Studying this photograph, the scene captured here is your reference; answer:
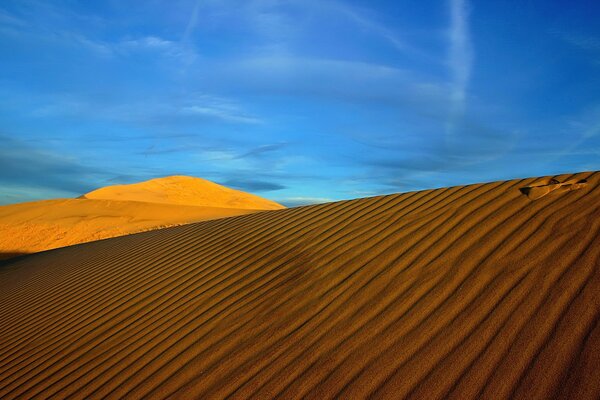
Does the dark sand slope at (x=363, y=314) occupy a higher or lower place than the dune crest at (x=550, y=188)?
lower

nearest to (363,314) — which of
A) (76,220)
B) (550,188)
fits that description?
(550,188)

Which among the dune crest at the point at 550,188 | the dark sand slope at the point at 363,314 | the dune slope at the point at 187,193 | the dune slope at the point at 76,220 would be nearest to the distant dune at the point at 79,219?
the dune slope at the point at 76,220

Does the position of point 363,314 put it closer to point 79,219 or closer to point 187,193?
point 79,219

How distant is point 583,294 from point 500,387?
95 centimetres

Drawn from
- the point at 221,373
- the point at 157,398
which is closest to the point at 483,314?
the point at 221,373

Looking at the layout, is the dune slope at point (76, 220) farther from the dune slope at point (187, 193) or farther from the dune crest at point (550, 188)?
the dune crest at point (550, 188)

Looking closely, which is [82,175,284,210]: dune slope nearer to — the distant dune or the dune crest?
the distant dune

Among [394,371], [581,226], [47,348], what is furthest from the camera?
[47,348]

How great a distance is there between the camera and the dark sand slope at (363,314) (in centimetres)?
261

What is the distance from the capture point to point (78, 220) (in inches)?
1012

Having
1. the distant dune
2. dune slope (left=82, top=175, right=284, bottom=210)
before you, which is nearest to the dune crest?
the distant dune

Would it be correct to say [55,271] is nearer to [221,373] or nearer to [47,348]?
[47,348]

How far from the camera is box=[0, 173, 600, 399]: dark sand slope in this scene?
2.61 metres

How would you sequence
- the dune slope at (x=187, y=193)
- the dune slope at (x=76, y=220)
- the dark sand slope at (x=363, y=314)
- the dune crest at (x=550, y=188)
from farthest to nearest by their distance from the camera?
the dune slope at (x=187, y=193) → the dune slope at (x=76, y=220) → the dune crest at (x=550, y=188) → the dark sand slope at (x=363, y=314)
